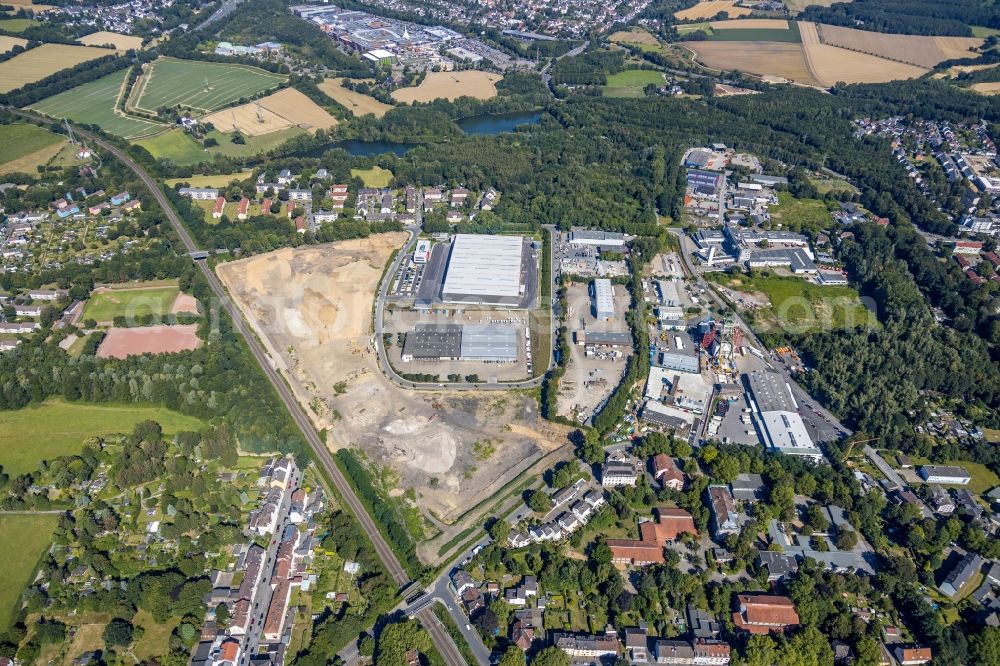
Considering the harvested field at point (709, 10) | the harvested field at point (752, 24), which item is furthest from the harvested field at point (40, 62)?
the harvested field at point (752, 24)

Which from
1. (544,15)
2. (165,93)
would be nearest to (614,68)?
(544,15)

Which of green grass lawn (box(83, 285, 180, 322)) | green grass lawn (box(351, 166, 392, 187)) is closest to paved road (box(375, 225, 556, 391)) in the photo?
green grass lawn (box(83, 285, 180, 322))

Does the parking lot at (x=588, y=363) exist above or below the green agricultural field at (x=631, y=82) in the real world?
below

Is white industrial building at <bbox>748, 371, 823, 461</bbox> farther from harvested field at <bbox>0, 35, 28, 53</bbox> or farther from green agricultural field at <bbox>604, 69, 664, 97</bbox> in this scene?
harvested field at <bbox>0, 35, 28, 53</bbox>

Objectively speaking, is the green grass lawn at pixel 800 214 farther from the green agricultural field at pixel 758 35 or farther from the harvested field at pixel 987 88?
the green agricultural field at pixel 758 35

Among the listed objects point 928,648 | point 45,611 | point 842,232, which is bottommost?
point 45,611

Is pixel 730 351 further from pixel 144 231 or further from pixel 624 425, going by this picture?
pixel 144 231
